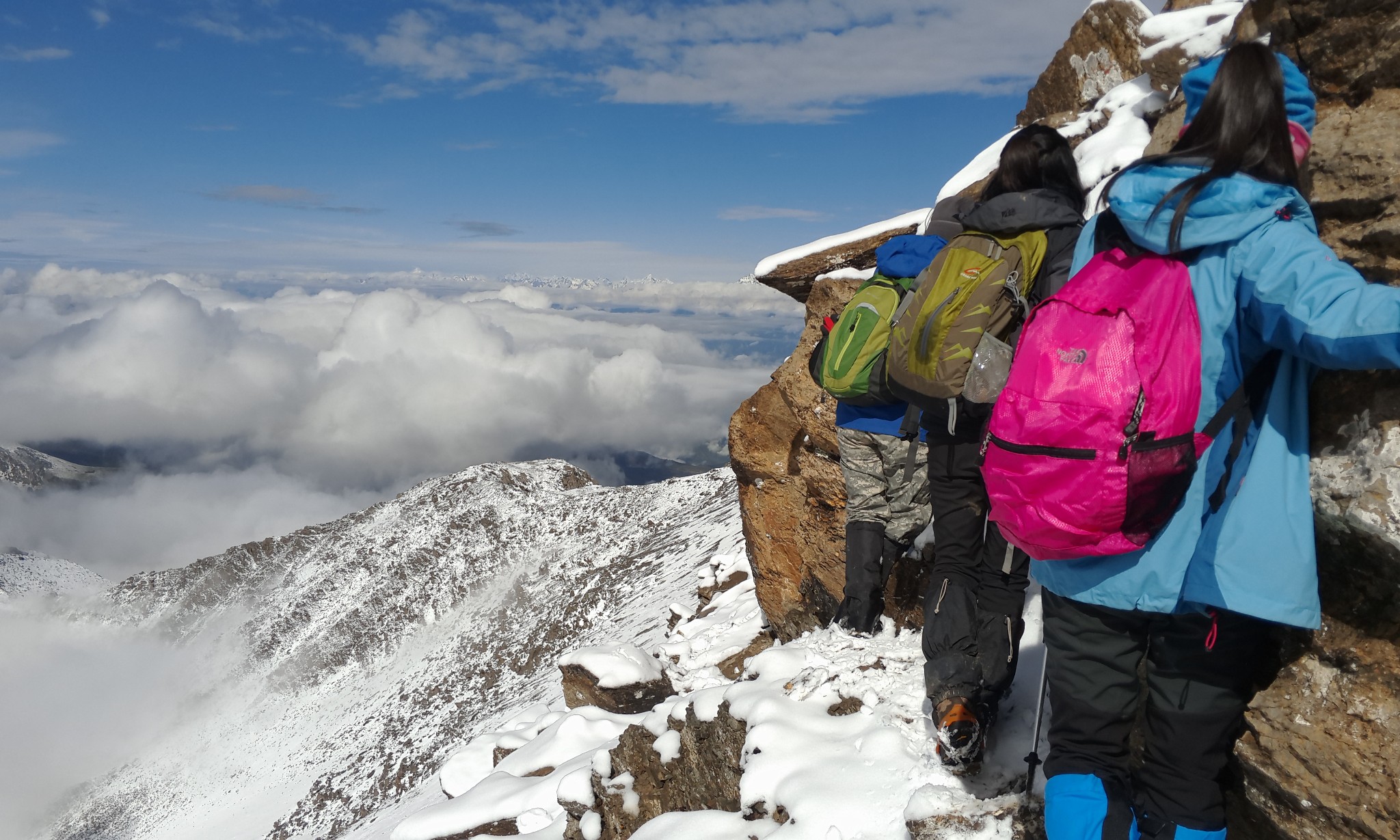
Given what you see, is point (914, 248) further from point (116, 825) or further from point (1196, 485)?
point (116, 825)

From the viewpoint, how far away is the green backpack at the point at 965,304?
15.9ft

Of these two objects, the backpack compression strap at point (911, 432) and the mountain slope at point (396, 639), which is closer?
the backpack compression strap at point (911, 432)

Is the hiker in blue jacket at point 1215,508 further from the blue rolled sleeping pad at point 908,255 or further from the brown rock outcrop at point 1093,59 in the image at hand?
the brown rock outcrop at point 1093,59

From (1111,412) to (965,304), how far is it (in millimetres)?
1784

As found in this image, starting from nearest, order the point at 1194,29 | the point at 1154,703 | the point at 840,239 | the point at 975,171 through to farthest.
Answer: the point at 1154,703 → the point at 1194,29 → the point at 975,171 → the point at 840,239

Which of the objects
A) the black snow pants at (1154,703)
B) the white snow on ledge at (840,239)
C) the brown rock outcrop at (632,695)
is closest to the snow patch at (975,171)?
the white snow on ledge at (840,239)

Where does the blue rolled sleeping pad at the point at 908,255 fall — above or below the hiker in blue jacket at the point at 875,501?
above

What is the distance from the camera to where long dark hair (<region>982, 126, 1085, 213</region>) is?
5180mm

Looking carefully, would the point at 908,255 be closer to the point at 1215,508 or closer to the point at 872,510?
the point at 872,510

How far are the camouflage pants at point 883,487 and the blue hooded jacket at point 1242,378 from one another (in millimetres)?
4223

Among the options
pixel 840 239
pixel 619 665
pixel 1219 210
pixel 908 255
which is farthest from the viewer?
pixel 619 665

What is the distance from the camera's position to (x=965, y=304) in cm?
488

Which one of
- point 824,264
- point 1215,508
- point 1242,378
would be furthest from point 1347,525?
point 824,264

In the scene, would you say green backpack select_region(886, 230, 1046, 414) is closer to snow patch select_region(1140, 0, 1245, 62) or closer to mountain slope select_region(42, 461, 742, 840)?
snow patch select_region(1140, 0, 1245, 62)
